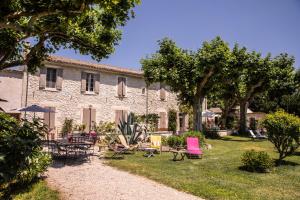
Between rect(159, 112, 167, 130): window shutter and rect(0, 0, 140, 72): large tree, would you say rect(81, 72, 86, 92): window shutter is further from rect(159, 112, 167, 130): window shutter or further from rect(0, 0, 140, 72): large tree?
rect(0, 0, 140, 72): large tree

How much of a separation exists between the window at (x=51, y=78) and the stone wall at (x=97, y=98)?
15.4 inches

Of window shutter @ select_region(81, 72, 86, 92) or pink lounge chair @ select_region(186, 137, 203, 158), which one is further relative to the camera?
window shutter @ select_region(81, 72, 86, 92)

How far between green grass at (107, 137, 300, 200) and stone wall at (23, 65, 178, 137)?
411 inches

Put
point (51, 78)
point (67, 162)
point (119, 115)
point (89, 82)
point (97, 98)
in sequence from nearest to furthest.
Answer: point (67, 162) → point (51, 78) → point (89, 82) → point (97, 98) → point (119, 115)

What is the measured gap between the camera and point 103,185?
721cm

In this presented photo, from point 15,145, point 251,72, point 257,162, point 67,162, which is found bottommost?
point 67,162

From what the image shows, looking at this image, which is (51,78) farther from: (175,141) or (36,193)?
(36,193)

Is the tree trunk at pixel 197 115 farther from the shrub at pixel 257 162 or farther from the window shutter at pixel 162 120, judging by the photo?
the shrub at pixel 257 162

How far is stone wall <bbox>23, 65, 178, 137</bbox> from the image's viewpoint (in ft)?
63.1

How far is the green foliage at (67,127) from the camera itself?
1964cm

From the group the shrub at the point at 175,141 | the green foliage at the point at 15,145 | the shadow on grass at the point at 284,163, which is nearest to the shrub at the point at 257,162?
the shadow on grass at the point at 284,163

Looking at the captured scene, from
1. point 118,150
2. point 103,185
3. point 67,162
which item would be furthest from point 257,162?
point 67,162

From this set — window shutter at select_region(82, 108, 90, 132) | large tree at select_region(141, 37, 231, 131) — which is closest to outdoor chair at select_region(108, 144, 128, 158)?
large tree at select_region(141, 37, 231, 131)

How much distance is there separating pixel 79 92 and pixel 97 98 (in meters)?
1.60
